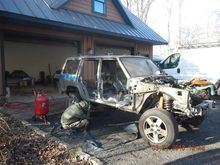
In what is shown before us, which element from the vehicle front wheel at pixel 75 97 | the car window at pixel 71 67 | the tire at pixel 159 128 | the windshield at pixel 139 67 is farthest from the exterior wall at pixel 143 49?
the tire at pixel 159 128

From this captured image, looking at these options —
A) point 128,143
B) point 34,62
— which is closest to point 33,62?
point 34,62

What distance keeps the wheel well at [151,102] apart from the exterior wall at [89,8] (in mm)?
7690

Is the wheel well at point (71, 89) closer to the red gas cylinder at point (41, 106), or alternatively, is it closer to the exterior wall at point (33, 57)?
the red gas cylinder at point (41, 106)

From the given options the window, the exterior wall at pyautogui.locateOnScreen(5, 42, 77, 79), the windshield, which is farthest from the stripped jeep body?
the exterior wall at pyautogui.locateOnScreen(5, 42, 77, 79)

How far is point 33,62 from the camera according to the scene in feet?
66.5

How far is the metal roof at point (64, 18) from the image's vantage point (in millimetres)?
9398

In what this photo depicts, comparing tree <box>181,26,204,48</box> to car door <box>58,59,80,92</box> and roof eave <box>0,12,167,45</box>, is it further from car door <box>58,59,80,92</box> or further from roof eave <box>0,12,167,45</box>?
Answer: car door <box>58,59,80,92</box>

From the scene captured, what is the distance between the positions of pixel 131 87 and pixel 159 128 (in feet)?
4.09

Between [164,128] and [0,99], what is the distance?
6.31 meters

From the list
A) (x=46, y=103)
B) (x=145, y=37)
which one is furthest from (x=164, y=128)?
(x=145, y=37)

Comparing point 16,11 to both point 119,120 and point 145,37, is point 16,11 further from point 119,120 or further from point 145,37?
point 145,37

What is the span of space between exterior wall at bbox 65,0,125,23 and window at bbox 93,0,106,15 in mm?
241

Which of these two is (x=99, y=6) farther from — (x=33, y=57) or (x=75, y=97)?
(x=33, y=57)

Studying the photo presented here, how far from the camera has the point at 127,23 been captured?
608 inches
